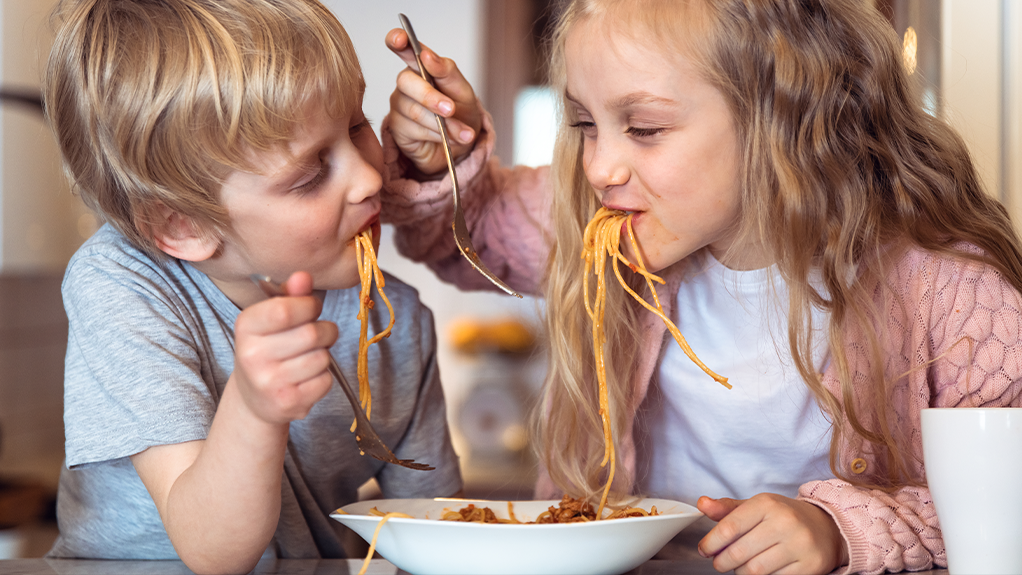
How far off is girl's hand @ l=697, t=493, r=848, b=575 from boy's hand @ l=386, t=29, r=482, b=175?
628mm

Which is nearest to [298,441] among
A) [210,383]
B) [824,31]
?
[210,383]

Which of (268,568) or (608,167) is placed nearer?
(268,568)

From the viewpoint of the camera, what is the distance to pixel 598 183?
1.00 meters

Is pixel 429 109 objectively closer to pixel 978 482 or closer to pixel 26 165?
pixel 978 482

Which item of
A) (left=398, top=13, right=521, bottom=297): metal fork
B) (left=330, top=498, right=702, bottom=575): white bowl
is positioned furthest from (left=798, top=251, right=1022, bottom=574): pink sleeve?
(left=398, top=13, right=521, bottom=297): metal fork

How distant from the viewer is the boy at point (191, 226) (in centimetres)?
81

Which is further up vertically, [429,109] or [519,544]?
[429,109]

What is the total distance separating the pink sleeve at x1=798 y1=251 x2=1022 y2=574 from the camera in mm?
810

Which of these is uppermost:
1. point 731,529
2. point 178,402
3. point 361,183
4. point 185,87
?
point 185,87

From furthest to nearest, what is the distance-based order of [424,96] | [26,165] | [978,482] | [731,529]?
[26,165]
[424,96]
[731,529]
[978,482]

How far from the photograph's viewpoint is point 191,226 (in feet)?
3.25

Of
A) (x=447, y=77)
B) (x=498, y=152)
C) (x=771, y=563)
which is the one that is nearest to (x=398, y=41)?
(x=447, y=77)

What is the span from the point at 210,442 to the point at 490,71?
265cm

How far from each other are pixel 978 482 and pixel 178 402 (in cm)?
75
